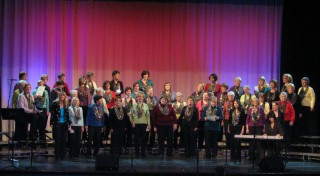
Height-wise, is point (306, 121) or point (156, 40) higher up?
point (156, 40)

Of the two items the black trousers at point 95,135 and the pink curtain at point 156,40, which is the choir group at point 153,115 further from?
the pink curtain at point 156,40

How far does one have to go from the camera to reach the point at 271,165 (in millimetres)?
11391

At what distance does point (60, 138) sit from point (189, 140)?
126 inches

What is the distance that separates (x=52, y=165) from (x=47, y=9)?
7.03m

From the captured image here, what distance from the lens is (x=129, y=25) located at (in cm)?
1839

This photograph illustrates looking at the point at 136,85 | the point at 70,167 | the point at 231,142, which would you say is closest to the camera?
the point at 70,167

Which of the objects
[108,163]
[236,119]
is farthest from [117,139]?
[108,163]

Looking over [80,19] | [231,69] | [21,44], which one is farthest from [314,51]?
[21,44]

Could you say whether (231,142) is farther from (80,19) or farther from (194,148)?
(80,19)

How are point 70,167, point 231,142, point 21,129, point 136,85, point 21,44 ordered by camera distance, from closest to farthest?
point 70,167 < point 21,129 < point 231,142 < point 136,85 < point 21,44

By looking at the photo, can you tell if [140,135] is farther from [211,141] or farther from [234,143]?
[234,143]

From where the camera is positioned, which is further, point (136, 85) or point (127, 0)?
point (127, 0)

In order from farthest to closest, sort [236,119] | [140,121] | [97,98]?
[140,121] < [236,119] < [97,98]

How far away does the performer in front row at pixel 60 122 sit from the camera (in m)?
13.7
